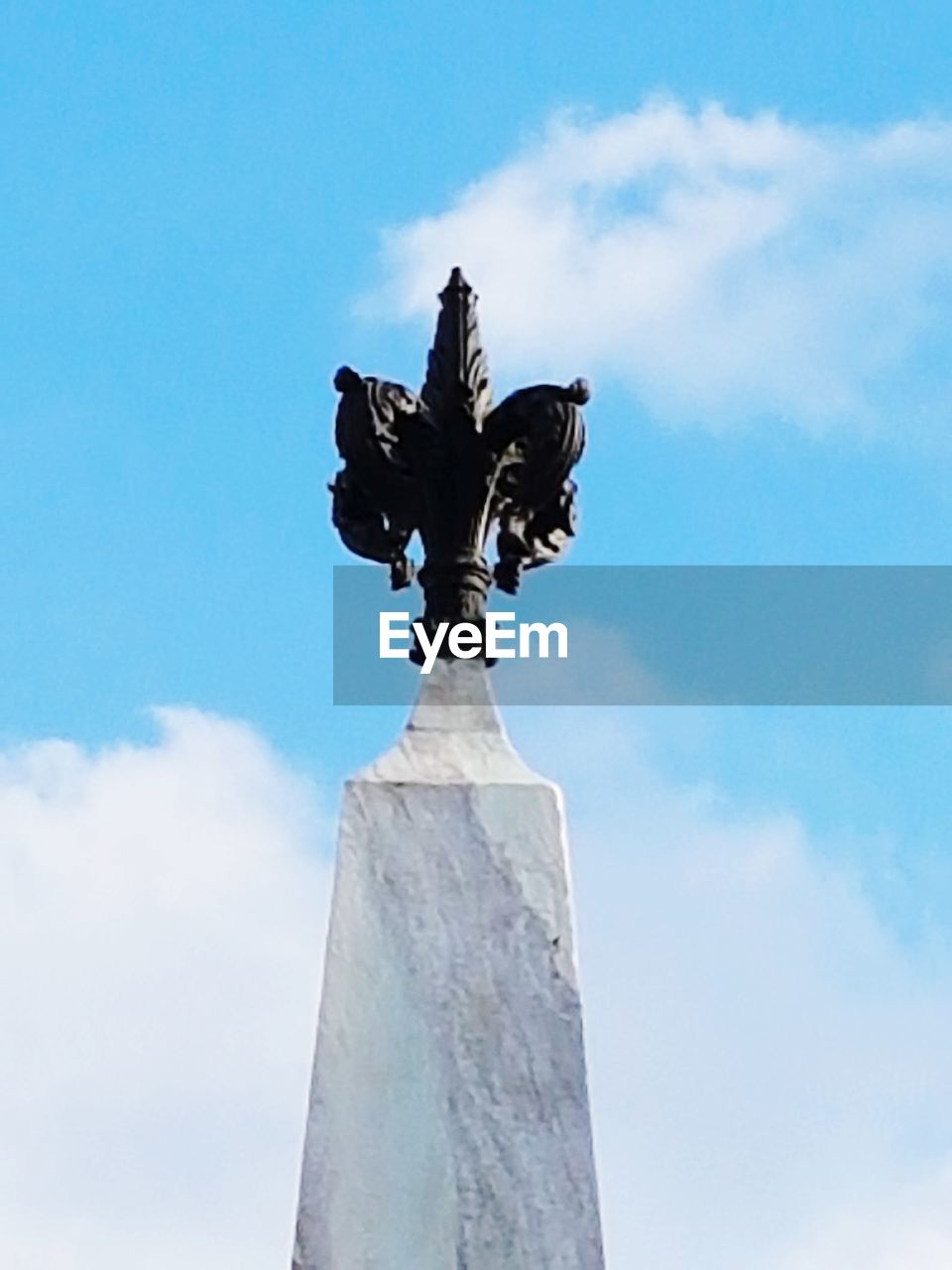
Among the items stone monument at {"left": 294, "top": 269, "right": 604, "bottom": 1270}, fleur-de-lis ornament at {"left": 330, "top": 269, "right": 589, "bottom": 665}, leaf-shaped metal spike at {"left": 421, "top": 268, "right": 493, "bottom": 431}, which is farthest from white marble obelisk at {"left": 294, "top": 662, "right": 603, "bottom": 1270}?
leaf-shaped metal spike at {"left": 421, "top": 268, "right": 493, "bottom": 431}

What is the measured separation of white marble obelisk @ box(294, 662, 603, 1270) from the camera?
633 centimetres

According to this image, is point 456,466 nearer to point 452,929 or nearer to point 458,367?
point 458,367

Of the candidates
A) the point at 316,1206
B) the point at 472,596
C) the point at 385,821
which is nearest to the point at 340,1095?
the point at 316,1206

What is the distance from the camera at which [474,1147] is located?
6449mm

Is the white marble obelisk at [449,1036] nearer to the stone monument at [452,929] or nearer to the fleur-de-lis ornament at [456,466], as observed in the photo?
the stone monument at [452,929]

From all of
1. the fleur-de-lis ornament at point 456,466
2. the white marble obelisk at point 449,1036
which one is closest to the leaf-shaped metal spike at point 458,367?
the fleur-de-lis ornament at point 456,466

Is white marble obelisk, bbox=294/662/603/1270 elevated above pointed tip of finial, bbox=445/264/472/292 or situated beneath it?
situated beneath

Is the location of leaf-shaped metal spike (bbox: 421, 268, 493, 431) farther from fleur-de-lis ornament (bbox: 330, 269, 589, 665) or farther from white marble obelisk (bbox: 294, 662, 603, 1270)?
white marble obelisk (bbox: 294, 662, 603, 1270)

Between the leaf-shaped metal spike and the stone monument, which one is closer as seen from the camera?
the stone monument

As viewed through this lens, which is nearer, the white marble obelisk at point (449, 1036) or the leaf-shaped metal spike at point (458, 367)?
the white marble obelisk at point (449, 1036)

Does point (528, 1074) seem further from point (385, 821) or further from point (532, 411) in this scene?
point (532, 411)

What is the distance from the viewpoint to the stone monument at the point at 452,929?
6.36 meters

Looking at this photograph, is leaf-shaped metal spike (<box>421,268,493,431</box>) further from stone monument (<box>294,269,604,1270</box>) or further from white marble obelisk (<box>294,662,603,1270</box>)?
white marble obelisk (<box>294,662,603,1270</box>)

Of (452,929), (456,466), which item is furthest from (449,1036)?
(456,466)
